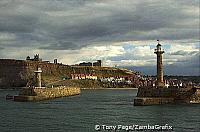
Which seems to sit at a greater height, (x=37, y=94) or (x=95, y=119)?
(x=37, y=94)

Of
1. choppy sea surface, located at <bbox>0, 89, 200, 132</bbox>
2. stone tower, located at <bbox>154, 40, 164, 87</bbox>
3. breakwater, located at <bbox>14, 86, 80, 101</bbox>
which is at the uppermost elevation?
stone tower, located at <bbox>154, 40, 164, 87</bbox>

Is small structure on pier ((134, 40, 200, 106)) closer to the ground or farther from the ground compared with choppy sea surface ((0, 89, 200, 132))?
farther from the ground

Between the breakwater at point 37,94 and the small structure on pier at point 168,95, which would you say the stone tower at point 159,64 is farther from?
the breakwater at point 37,94

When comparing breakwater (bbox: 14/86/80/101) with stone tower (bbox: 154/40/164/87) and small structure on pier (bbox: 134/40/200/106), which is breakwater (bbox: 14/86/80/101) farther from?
stone tower (bbox: 154/40/164/87)

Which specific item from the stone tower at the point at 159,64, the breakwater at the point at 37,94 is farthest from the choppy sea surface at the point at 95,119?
the breakwater at the point at 37,94

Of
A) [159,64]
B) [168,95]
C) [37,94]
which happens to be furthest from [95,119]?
[37,94]

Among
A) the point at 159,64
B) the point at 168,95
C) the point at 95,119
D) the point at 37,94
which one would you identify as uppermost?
the point at 159,64

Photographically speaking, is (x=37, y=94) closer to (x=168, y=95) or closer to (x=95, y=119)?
(x=168, y=95)

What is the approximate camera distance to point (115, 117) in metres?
60.6

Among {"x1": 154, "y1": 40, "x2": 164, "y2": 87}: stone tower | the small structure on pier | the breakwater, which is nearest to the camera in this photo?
the small structure on pier

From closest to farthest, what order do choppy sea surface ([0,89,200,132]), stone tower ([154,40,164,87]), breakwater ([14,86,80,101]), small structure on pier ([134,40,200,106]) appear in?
choppy sea surface ([0,89,200,132])
small structure on pier ([134,40,200,106])
stone tower ([154,40,164,87])
breakwater ([14,86,80,101])

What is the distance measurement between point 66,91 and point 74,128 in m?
Answer: 81.6

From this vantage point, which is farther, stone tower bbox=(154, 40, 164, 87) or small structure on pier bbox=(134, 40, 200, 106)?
stone tower bbox=(154, 40, 164, 87)

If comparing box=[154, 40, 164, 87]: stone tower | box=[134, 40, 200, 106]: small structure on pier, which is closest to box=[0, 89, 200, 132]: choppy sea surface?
box=[134, 40, 200, 106]: small structure on pier
